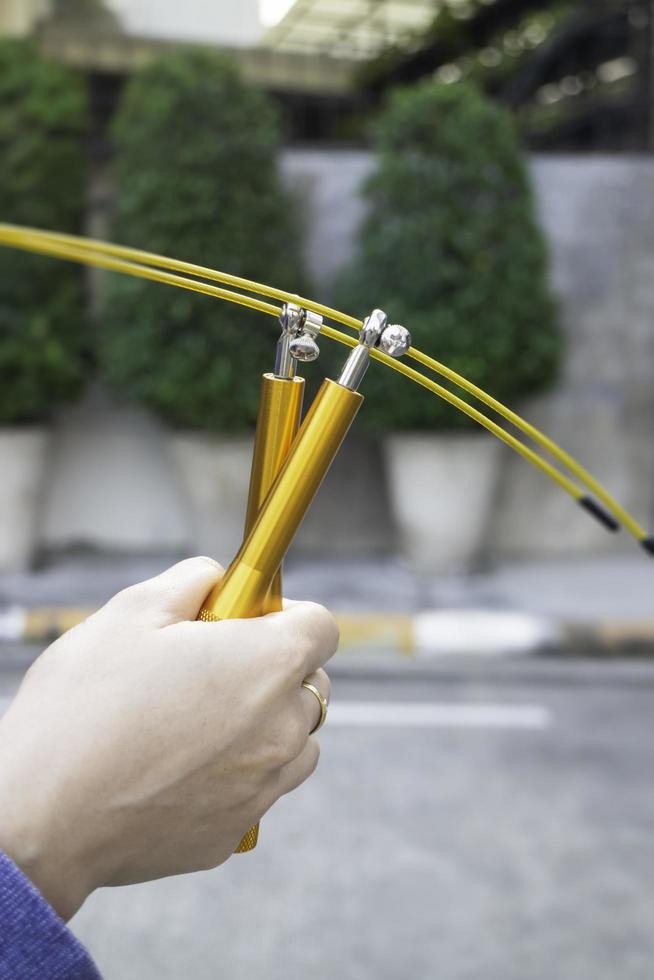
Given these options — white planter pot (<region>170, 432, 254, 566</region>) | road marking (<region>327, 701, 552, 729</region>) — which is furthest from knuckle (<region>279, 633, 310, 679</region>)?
white planter pot (<region>170, 432, 254, 566</region>)

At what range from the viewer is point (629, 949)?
7.68 ft

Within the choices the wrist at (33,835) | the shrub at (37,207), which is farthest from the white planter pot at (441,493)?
the wrist at (33,835)

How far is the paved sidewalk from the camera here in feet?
14.2

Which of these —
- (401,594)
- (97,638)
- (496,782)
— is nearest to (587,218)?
(401,594)

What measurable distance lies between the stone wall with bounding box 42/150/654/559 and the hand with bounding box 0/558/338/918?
16.4 ft

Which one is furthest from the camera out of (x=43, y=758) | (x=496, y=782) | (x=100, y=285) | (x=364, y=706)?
(x=100, y=285)

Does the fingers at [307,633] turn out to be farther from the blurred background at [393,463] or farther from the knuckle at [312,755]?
the blurred background at [393,463]

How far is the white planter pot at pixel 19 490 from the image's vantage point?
16.5 ft

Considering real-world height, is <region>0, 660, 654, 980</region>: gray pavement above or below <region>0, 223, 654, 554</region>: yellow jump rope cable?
below

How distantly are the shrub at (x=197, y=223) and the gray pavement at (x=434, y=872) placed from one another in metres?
1.77

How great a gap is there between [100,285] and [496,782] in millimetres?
3271

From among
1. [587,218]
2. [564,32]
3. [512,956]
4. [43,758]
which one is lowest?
[512,956]

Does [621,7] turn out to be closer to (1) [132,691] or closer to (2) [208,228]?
(2) [208,228]

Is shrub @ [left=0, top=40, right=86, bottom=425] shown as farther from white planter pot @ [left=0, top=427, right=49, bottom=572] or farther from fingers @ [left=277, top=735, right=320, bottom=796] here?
fingers @ [left=277, top=735, right=320, bottom=796]
